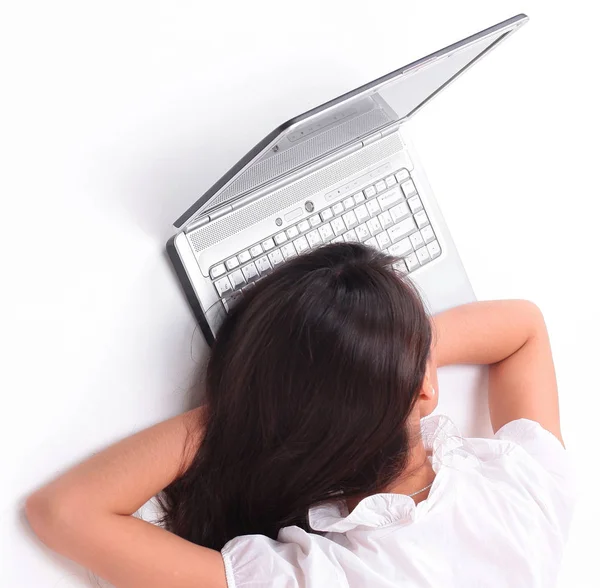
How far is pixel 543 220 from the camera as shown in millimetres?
1018

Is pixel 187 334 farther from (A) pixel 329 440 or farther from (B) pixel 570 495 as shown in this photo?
(B) pixel 570 495

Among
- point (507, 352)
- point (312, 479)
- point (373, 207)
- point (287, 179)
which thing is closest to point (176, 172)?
point (287, 179)

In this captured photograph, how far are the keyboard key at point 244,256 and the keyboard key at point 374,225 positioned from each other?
152 mm

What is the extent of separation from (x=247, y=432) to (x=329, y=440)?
3.0 inches

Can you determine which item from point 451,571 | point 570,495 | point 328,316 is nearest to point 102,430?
point 328,316

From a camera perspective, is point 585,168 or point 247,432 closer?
point 247,432

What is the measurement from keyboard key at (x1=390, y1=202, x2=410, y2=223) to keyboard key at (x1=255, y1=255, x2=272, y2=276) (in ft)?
0.56

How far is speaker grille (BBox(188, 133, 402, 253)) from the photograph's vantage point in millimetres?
747

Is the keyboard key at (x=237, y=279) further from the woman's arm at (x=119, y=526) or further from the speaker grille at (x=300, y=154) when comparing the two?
the woman's arm at (x=119, y=526)

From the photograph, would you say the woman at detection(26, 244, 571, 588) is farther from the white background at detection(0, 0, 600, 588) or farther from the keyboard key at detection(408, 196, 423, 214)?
the keyboard key at detection(408, 196, 423, 214)

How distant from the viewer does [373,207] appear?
0.85 meters

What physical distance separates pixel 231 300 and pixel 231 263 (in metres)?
0.04

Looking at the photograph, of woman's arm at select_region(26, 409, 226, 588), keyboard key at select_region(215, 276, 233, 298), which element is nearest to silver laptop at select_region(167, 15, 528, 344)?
keyboard key at select_region(215, 276, 233, 298)

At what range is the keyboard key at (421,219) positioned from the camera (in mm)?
877
